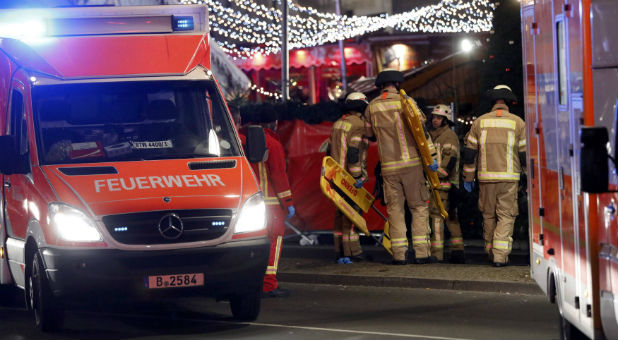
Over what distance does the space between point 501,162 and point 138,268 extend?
5.05m

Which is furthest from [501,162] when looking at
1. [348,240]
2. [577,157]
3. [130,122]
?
[577,157]

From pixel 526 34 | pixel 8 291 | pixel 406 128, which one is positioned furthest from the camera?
pixel 406 128

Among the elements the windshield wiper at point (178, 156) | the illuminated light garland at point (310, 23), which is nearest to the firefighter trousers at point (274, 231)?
the windshield wiper at point (178, 156)

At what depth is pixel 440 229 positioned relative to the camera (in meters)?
12.8

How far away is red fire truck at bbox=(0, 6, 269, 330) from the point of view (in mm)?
8344

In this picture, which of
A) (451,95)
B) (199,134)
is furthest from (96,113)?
(451,95)

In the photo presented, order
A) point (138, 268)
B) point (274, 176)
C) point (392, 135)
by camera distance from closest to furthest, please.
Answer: point (138, 268) < point (274, 176) < point (392, 135)

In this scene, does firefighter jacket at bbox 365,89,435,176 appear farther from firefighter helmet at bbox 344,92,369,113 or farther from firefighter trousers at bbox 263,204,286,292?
firefighter trousers at bbox 263,204,286,292

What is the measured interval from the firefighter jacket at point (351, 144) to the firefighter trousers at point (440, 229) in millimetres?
891

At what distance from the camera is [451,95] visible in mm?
21609

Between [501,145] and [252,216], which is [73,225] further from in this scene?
[501,145]

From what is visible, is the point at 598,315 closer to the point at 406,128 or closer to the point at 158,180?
the point at 158,180

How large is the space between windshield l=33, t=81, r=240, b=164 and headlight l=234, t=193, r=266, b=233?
65 cm

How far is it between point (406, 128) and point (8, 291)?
4.47 metres
